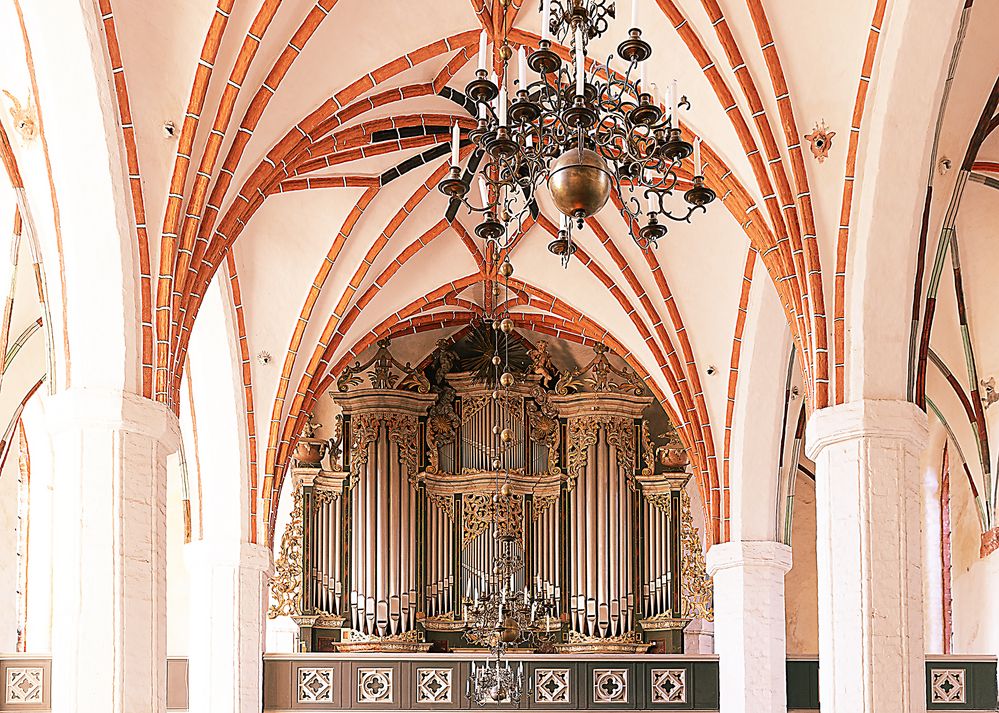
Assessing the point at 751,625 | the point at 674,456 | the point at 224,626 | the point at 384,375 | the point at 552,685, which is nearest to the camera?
the point at 751,625

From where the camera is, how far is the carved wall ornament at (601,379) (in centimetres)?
1866

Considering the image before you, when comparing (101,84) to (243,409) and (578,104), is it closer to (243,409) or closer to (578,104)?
(578,104)

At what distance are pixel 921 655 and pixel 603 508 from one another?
8.50 m

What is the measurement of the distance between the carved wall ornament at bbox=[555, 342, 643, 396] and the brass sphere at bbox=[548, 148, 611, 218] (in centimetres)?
1117

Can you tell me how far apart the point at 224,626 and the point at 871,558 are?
8.06 meters

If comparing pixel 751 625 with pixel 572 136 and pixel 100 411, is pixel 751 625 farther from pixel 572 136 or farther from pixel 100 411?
pixel 572 136

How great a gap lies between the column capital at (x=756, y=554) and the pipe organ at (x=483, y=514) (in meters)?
2.29

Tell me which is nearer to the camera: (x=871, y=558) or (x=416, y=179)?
(x=871, y=558)

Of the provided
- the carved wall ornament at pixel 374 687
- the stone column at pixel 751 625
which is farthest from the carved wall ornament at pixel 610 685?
the carved wall ornament at pixel 374 687

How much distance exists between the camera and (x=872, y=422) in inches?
403

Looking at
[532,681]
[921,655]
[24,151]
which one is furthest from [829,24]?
[532,681]

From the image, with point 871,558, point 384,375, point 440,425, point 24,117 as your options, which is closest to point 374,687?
point 440,425

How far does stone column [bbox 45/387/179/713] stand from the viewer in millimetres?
9805

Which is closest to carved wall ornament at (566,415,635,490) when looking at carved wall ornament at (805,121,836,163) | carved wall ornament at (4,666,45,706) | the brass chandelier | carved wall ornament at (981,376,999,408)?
carved wall ornament at (981,376,999,408)
